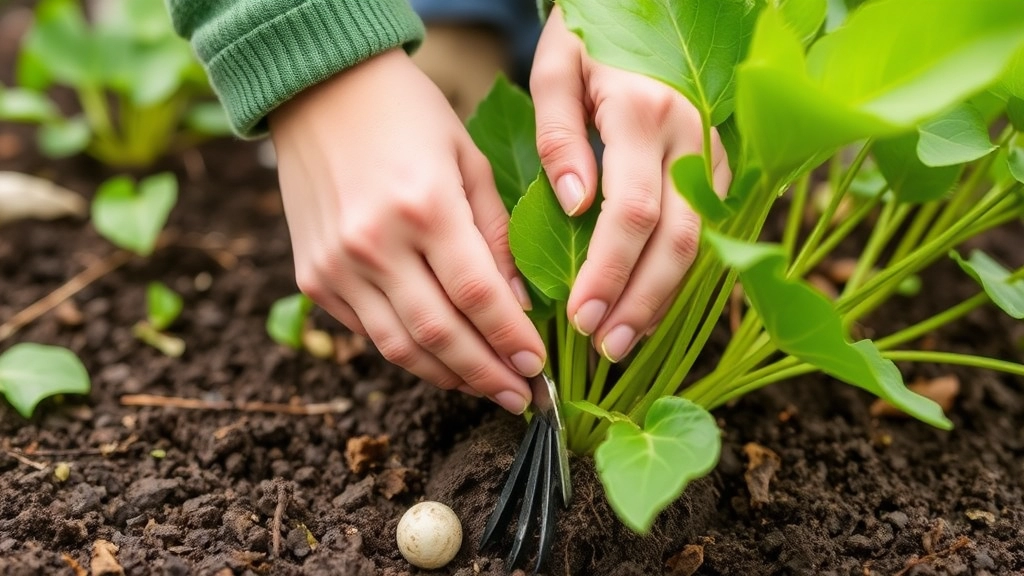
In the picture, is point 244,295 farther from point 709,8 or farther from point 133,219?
point 709,8

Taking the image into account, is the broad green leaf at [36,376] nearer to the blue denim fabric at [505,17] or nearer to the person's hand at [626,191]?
the person's hand at [626,191]

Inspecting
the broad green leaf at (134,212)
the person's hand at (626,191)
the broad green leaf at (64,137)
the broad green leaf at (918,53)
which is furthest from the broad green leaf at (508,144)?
the broad green leaf at (64,137)

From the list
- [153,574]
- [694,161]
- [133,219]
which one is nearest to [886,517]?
[694,161]

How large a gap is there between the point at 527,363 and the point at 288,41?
1.38 ft

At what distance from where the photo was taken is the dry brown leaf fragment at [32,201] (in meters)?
1.49

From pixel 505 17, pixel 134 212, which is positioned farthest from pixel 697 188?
pixel 505 17

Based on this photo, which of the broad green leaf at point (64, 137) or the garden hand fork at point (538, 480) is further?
the broad green leaf at point (64, 137)

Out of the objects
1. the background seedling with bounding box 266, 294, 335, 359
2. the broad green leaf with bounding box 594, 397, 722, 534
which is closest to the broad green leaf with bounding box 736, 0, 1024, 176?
the broad green leaf with bounding box 594, 397, 722, 534

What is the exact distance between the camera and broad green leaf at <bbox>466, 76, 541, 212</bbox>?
0.98 meters

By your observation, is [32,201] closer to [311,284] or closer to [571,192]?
[311,284]

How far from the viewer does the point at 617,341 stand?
0.82 metres

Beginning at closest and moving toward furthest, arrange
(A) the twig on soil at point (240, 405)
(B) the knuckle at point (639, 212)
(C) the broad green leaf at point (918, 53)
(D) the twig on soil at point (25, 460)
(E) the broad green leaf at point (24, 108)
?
(C) the broad green leaf at point (918, 53) → (B) the knuckle at point (639, 212) → (D) the twig on soil at point (25, 460) → (A) the twig on soil at point (240, 405) → (E) the broad green leaf at point (24, 108)

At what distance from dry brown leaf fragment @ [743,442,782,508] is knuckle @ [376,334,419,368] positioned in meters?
0.39

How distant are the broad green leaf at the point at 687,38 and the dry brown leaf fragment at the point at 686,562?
0.42 m
